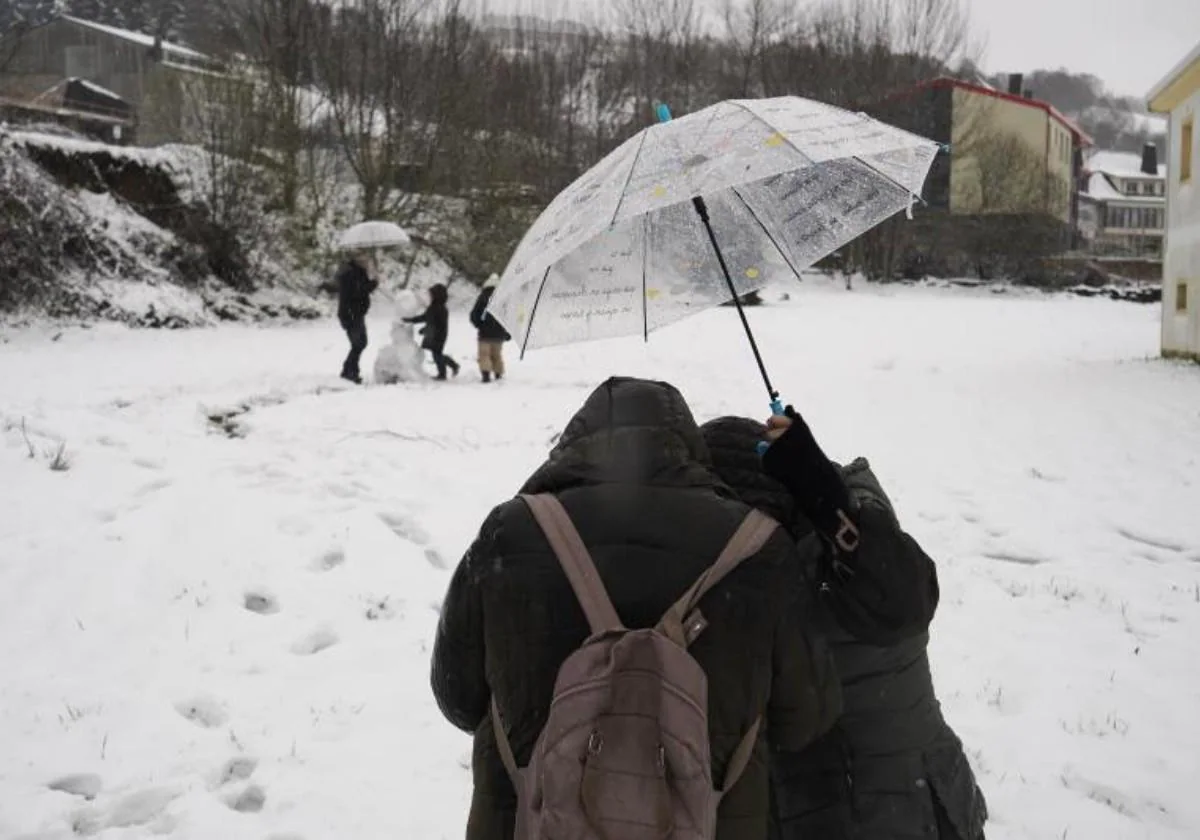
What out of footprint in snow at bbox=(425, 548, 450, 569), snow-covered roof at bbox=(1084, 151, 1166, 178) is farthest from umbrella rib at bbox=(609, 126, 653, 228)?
snow-covered roof at bbox=(1084, 151, 1166, 178)

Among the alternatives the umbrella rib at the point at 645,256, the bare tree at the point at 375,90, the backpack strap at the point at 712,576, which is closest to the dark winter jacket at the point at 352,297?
the umbrella rib at the point at 645,256

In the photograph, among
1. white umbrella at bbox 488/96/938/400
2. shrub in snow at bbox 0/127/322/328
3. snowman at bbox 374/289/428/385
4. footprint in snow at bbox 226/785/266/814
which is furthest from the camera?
shrub in snow at bbox 0/127/322/328

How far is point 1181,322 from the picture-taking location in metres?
16.7

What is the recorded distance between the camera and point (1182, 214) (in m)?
17.1

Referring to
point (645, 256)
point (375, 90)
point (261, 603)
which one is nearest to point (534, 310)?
point (645, 256)

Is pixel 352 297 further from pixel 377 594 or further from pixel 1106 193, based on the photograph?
pixel 1106 193

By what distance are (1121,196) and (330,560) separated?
93282mm

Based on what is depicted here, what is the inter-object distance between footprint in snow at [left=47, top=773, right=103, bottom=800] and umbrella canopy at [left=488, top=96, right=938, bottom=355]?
2753 millimetres

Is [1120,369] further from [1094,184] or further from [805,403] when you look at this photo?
[1094,184]

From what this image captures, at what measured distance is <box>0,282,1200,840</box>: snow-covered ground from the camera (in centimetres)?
403

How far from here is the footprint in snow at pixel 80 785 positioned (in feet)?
13.0

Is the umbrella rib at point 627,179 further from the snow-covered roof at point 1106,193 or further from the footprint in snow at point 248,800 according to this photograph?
the snow-covered roof at point 1106,193

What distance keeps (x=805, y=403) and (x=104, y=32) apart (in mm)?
64956

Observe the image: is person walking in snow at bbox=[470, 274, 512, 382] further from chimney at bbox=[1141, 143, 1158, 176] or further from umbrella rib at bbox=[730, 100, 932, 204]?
chimney at bbox=[1141, 143, 1158, 176]
